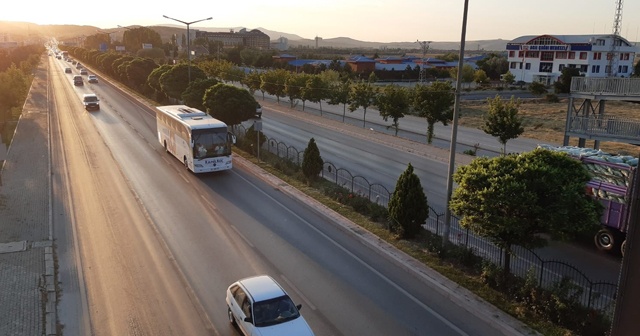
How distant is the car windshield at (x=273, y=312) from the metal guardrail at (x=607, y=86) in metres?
21.3

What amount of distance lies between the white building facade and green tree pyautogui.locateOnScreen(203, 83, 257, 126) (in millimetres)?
73137

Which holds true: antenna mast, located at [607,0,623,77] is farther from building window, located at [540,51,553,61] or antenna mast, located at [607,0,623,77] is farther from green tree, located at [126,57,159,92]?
green tree, located at [126,57,159,92]

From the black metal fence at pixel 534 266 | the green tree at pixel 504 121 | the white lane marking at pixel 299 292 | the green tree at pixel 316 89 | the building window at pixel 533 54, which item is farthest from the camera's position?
the building window at pixel 533 54

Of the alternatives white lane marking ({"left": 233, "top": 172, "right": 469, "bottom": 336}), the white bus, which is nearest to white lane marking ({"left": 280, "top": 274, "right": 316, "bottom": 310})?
white lane marking ({"left": 233, "top": 172, "right": 469, "bottom": 336})

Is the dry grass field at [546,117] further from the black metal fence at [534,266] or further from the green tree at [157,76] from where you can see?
the green tree at [157,76]

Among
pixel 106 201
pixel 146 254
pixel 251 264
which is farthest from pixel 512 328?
pixel 106 201

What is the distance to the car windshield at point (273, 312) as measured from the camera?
11133 mm

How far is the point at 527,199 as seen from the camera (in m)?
12.5

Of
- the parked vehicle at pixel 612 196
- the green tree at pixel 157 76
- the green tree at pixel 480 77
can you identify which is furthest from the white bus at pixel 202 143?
the green tree at pixel 480 77

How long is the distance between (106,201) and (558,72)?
9622 centimetres

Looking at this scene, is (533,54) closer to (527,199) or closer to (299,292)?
(527,199)

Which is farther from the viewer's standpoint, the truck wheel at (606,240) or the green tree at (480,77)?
the green tree at (480,77)

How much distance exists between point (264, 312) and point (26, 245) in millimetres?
10895

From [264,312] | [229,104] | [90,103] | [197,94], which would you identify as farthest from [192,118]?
[90,103]
